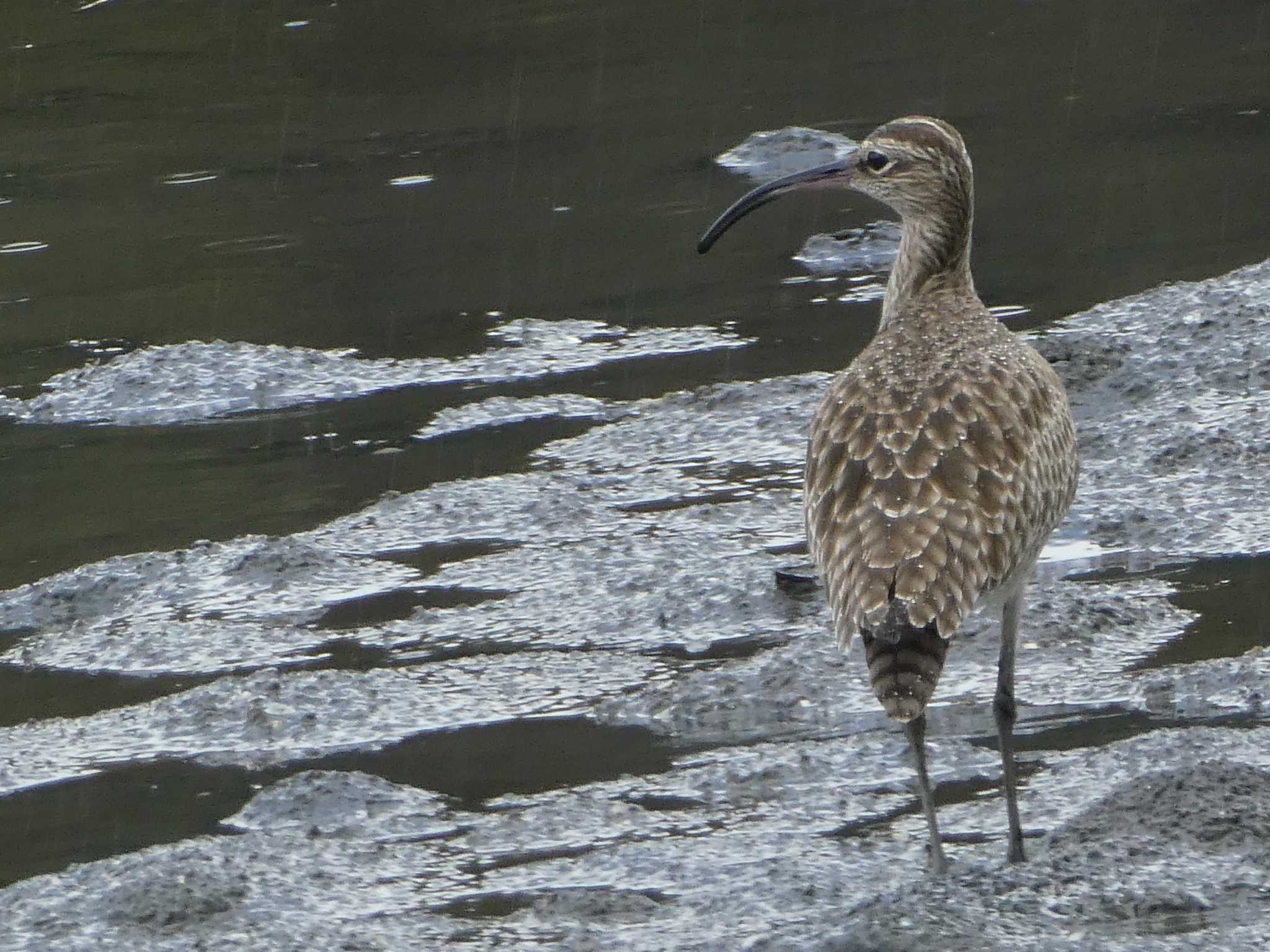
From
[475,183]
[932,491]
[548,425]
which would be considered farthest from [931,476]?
[475,183]

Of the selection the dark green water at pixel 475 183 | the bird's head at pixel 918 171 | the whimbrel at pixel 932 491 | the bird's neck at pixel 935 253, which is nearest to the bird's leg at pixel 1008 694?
the whimbrel at pixel 932 491

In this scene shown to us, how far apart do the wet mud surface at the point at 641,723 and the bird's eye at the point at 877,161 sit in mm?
1118

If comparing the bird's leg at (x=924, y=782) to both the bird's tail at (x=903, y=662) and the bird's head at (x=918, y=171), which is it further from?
the bird's head at (x=918, y=171)

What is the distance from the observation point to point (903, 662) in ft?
15.2

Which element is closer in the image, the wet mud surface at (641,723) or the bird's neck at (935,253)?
the wet mud surface at (641,723)

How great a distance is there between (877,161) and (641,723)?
62.6 inches

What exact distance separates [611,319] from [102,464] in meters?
2.05

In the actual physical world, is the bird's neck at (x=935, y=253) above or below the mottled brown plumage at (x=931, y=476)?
above

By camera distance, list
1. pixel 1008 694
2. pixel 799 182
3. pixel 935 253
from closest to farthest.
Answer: pixel 1008 694 → pixel 935 253 → pixel 799 182

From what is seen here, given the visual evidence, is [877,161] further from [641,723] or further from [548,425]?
[548,425]

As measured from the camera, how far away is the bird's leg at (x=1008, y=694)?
5117mm

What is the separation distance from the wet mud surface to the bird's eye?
112 cm

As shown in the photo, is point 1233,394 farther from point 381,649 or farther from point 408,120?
point 408,120

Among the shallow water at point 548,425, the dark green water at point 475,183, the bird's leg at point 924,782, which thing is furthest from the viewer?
the dark green water at point 475,183
